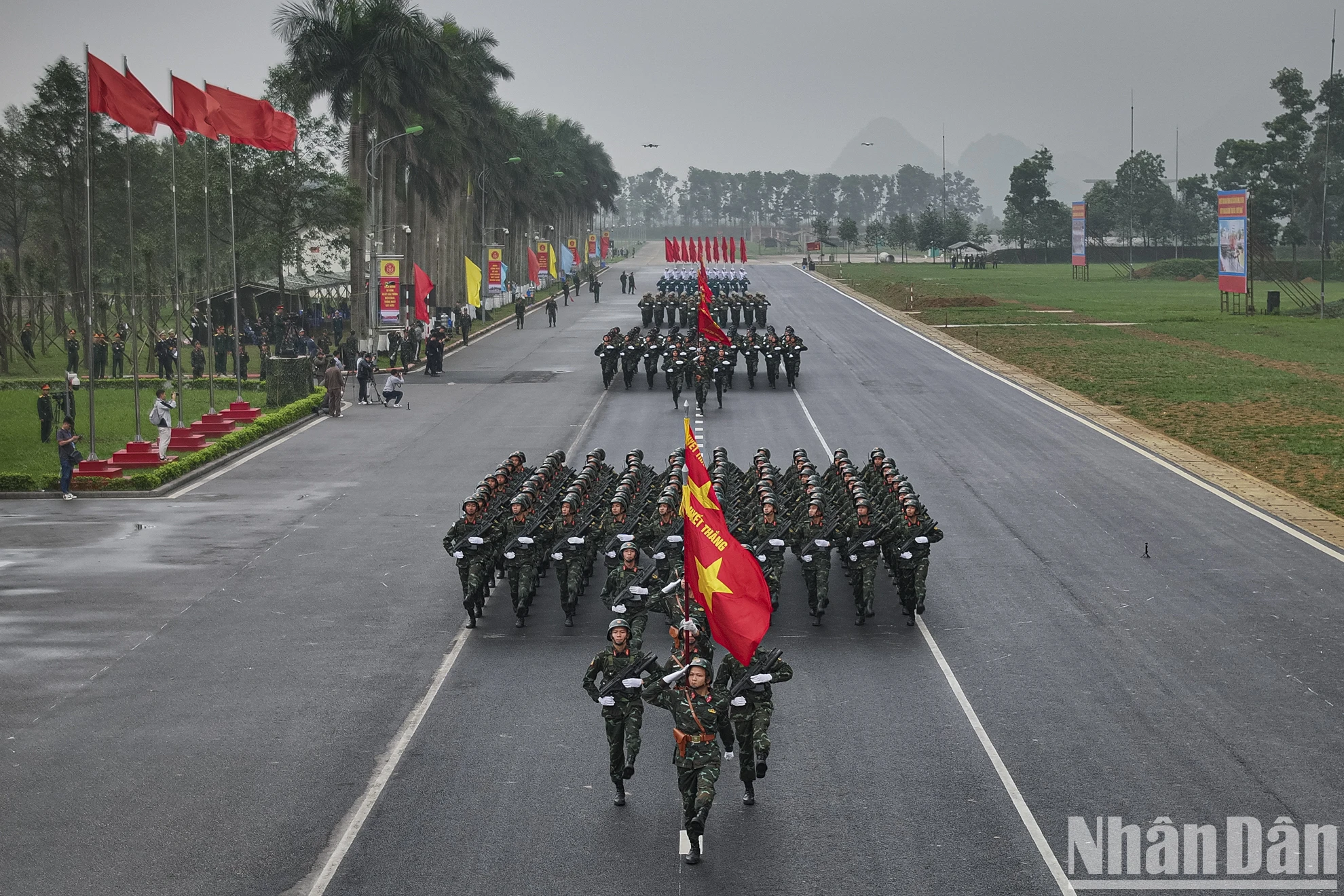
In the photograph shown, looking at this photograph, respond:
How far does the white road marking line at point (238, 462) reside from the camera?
27.6 metres

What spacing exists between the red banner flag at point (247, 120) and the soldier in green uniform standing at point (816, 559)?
22705mm

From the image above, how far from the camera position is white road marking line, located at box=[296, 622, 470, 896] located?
1076 cm

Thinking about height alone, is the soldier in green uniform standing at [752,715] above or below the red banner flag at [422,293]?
below

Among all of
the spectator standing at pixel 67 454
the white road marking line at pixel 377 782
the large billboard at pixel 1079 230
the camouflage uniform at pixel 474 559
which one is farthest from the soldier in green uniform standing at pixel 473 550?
the large billboard at pixel 1079 230

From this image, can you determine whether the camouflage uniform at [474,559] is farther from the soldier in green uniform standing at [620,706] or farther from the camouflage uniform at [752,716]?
the camouflage uniform at [752,716]

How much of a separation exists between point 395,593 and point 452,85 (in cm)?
4674

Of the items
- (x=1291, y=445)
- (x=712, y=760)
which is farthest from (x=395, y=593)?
(x=1291, y=445)

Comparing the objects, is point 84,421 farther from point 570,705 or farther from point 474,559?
point 570,705

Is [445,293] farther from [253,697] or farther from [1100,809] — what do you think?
[1100,809]

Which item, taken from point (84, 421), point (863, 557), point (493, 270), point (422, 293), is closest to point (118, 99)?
point (84, 421)

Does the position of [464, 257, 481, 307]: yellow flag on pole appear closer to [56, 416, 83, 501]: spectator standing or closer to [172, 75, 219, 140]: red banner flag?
[172, 75, 219, 140]: red banner flag

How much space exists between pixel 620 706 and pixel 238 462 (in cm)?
2147

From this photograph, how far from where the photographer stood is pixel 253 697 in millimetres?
15086

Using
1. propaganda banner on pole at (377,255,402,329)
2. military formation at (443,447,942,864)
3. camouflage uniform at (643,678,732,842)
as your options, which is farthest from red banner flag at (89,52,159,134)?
camouflage uniform at (643,678,732,842)
